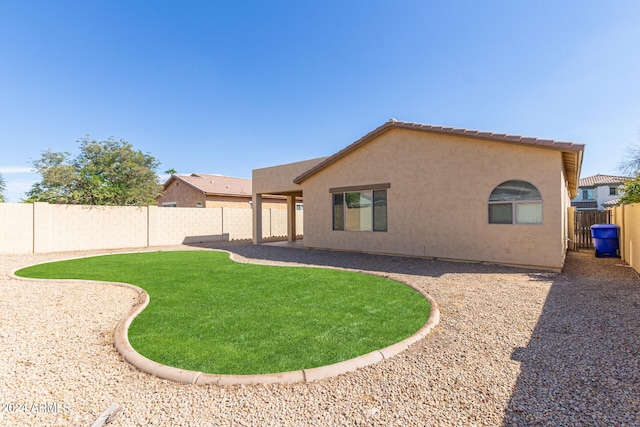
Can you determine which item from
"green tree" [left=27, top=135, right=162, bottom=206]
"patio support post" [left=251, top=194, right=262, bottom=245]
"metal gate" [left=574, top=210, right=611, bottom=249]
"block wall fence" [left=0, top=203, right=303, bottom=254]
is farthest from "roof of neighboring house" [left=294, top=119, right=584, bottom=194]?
"green tree" [left=27, top=135, right=162, bottom=206]

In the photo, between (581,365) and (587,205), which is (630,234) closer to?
(581,365)

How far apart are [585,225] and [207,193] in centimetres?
2722

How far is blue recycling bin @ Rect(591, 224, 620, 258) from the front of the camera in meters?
12.4

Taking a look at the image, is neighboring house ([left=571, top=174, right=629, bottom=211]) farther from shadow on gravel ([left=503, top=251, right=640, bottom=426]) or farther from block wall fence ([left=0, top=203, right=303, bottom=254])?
shadow on gravel ([left=503, top=251, right=640, bottom=426])

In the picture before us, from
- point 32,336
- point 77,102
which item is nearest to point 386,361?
point 32,336

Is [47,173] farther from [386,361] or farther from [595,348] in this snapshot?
[595,348]

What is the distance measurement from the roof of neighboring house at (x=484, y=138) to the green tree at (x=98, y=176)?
12.6 m

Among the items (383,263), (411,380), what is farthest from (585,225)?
(411,380)

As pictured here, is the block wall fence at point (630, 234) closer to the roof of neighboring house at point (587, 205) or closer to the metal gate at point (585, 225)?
the metal gate at point (585, 225)

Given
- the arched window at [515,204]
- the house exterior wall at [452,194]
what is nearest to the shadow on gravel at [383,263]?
the house exterior wall at [452,194]

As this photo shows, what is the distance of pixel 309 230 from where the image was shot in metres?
16.0

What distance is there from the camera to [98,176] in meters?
19.0

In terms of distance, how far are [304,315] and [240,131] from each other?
21661 millimetres

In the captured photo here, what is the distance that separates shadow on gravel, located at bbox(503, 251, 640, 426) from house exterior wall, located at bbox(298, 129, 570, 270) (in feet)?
10.7
